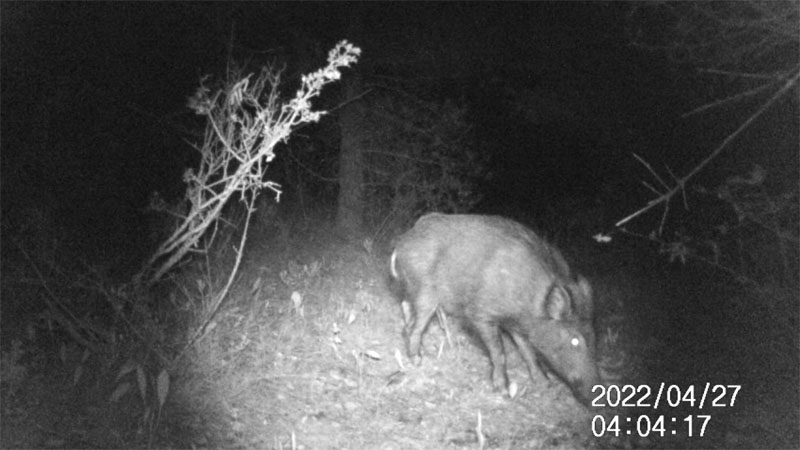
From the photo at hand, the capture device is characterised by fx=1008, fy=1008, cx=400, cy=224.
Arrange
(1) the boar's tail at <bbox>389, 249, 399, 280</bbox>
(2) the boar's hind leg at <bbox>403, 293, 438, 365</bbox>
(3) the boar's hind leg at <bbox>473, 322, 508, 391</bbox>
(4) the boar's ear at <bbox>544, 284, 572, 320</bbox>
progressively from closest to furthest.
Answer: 1. (4) the boar's ear at <bbox>544, 284, 572, 320</bbox>
2. (3) the boar's hind leg at <bbox>473, 322, 508, 391</bbox>
3. (2) the boar's hind leg at <bbox>403, 293, 438, 365</bbox>
4. (1) the boar's tail at <bbox>389, 249, 399, 280</bbox>

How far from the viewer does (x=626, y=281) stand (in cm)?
1259

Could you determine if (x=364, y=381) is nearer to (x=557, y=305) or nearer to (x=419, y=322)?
(x=419, y=322)

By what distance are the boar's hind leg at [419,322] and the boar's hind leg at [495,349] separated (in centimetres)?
45

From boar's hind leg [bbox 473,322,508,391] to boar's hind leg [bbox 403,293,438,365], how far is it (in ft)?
1.47

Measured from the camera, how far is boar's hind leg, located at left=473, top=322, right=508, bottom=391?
8.95 metres

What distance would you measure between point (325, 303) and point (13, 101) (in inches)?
141

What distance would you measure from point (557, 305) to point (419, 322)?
4.33 ft

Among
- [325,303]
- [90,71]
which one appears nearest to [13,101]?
[90,71]

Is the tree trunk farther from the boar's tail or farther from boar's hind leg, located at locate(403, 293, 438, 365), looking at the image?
boar's hind leg, located at locate(403, 293, 438, 365)

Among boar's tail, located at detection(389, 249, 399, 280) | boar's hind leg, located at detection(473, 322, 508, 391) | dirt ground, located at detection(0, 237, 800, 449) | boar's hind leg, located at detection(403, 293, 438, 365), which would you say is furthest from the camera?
boar's tail, located at detection(389, 249, 399, 280)

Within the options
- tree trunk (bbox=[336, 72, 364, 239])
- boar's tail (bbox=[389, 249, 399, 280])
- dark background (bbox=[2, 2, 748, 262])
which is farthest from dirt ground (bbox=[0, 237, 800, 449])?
dark background (bbox=[2, 2, 748, 262])

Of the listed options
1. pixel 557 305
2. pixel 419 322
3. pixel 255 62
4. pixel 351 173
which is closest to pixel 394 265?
pixel 419 322

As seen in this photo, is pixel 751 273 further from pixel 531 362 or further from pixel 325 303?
pixel 325 303

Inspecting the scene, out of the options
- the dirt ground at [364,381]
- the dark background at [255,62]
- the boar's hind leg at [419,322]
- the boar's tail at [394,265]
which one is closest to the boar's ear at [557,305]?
the dirt ground at [364,381]
